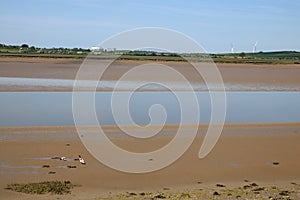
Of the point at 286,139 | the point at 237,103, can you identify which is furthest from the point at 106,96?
the point at 286,139

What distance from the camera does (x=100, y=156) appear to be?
457 inches

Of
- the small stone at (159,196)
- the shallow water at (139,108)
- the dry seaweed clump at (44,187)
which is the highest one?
the shallow water at (139,108)

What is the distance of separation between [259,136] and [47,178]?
762 cm

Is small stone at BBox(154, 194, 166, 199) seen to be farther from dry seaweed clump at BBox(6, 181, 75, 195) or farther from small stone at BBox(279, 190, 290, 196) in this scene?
small stone at BBox(279, 190, 290, 196)

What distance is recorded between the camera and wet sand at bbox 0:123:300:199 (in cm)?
956

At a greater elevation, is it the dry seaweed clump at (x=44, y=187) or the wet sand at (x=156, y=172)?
the wet sand at (x=156, y=172)

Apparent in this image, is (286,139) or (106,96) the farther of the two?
(106,96)

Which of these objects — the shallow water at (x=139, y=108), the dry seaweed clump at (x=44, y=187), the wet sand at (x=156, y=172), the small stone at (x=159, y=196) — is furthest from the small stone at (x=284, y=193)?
the shallow water at (x=139, y=108)

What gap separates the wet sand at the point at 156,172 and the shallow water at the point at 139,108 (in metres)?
1.67

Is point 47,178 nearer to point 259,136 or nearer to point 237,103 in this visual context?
point 259,136

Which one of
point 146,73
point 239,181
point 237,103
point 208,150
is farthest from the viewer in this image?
point 146,73

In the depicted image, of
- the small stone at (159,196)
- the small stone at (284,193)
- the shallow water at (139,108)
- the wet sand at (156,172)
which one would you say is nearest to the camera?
the small stone at (159,196)

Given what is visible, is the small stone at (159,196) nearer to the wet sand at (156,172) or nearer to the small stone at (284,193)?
the wet sand at (156,172)

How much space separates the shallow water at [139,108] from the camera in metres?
16.5
